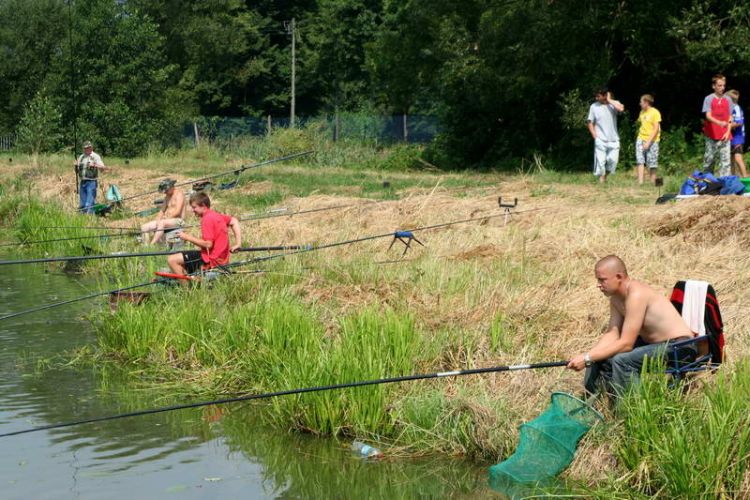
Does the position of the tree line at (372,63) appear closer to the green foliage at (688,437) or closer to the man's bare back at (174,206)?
the man's bare back at (174,206)

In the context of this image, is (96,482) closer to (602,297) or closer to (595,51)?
(602,297)

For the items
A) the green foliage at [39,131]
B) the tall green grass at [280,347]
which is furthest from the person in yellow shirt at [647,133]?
the green foliage at [39,131]

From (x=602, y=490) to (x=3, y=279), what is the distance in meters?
11.6

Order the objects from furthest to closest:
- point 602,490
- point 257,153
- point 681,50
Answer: point 257,153 < point 681,50 < point 602,490

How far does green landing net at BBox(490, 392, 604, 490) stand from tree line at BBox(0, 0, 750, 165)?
13.6 m

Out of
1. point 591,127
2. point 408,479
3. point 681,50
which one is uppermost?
point 681,50

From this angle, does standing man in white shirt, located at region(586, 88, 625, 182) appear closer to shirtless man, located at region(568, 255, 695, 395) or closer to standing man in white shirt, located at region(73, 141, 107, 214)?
standing man in white shirt, located at region(73, 141, 107, 214)

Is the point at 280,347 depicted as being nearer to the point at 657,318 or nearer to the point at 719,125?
the point at 657,318

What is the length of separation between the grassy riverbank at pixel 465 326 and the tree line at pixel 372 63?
685 centimetres

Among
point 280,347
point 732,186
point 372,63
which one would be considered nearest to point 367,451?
point 280,347

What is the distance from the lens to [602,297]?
955cm

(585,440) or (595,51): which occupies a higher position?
(595,51)

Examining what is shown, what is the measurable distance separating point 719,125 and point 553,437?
1002cm

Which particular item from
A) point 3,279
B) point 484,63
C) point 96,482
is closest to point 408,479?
point 96,482
